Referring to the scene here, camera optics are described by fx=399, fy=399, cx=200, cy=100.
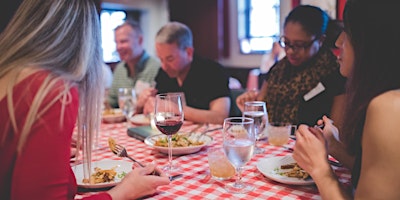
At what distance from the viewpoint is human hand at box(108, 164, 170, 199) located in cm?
116

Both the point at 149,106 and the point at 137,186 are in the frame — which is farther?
the point at 149,106

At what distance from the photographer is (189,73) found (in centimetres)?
285

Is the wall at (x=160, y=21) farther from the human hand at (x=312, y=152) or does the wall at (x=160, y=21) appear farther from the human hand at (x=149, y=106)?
the human hand at (x=312, y=152)

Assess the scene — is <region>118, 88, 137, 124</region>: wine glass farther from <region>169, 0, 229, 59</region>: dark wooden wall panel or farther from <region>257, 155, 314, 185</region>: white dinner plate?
<region>169, 0, 229, 59</region>: dark wooden wall panel

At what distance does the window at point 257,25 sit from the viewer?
5504mm

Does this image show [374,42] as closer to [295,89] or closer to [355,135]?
[355,135]


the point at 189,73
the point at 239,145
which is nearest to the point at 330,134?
the point at 239,145

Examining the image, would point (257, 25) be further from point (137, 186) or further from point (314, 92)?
point (137, 186)

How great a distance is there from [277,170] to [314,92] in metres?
1.12

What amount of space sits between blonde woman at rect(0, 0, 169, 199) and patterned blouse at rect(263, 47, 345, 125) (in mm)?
1621

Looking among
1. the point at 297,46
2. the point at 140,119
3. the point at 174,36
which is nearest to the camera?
the point at 297,46

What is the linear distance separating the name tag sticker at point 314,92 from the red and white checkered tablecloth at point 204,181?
2.27 ft

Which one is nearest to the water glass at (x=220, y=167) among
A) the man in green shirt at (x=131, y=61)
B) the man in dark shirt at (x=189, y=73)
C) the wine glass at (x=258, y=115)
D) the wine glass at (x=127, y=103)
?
the wine glass at (x=258, y=115)

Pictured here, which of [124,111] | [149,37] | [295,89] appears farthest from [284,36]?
[149,37]
